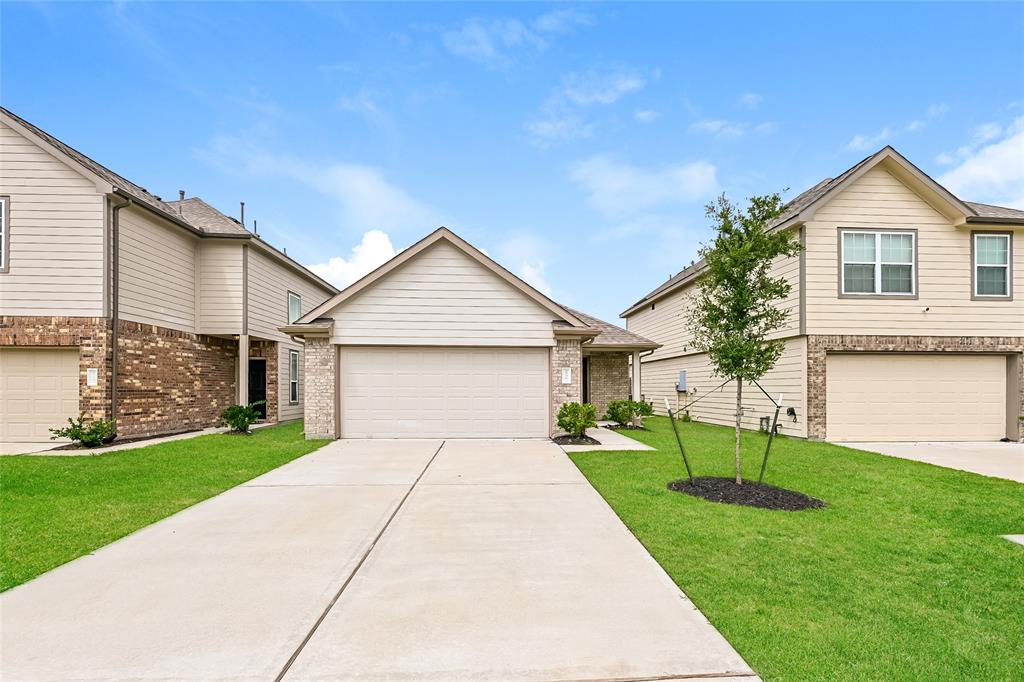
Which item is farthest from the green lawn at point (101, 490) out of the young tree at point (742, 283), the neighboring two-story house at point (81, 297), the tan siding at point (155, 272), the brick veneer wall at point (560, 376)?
the young tree at point (742, 283)

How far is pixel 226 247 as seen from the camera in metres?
15.6

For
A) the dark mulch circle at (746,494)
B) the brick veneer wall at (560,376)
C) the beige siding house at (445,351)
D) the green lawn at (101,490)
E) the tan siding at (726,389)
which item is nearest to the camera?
the green lawn at (101,490)

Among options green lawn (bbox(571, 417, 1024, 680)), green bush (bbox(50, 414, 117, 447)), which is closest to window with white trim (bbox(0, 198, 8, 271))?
green bush (bbox(50, 414, 117, 447))

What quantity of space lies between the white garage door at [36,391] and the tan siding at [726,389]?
15.2 m

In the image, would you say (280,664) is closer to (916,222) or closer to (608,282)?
(916,222)

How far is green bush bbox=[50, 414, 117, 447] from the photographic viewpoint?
11.2 m

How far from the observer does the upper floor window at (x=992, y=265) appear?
13547 millimetres

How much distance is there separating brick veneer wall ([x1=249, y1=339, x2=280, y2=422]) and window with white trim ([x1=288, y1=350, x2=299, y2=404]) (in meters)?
1.13

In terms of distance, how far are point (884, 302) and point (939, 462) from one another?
489cm

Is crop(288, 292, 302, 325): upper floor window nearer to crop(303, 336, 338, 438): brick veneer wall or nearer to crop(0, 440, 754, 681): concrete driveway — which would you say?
crop(303, 336, 338, 438): brick veneer wall

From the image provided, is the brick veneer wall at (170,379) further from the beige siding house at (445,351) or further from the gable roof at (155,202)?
the beige siding house at (445,351)

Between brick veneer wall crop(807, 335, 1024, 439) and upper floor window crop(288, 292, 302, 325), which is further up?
upper floor window crop(288, 292, 302, 325)

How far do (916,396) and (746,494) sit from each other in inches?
391

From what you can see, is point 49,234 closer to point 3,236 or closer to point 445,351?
point 3,236
